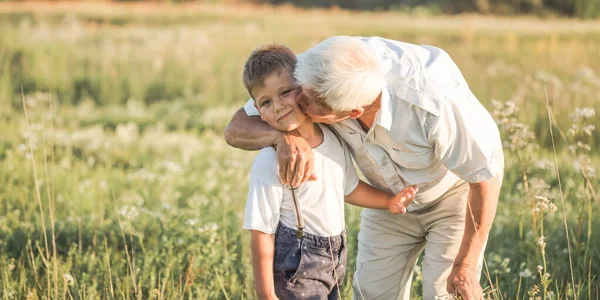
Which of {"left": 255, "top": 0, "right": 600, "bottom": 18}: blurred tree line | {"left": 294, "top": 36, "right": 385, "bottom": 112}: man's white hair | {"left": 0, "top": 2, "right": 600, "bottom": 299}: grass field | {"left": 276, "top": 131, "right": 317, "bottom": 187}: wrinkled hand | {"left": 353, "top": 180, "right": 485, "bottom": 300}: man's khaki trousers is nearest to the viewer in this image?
{"left": 294, "top": 36, "right": 385, "bottom": 112}: man's white hair

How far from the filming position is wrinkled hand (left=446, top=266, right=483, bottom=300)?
3455 mm

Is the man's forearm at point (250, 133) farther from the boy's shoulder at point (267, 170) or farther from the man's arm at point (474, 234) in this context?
the man's arm at point (474, 234)

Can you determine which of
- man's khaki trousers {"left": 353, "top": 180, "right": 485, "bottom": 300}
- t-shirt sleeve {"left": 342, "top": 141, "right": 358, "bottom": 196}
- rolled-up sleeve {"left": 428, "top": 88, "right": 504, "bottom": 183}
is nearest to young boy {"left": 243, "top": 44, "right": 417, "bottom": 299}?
t-shirt sleeve {"left": 342, "top": 141, "right": 358, "bottom": 196}

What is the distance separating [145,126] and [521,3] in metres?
28.3

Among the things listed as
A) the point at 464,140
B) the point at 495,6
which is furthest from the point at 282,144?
the point at 495,6

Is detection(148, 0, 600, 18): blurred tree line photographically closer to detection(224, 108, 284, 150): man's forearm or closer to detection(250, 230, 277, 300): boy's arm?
detection(224, 108, 284, 150): man's forearm

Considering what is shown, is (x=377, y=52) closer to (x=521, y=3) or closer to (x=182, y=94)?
(x=182, y=94)

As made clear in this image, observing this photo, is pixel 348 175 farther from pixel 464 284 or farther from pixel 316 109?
pixel 464 284

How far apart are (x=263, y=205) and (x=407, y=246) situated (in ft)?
4.07

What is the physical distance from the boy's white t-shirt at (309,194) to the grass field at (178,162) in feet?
2.71

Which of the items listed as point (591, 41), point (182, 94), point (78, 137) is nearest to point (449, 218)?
point (78, 137)

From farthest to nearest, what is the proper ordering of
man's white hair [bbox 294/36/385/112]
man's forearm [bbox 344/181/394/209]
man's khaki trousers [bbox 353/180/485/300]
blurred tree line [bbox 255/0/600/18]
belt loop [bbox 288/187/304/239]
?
blurred tree line [bbox 255/0/600/18]
man's khaki trousers [bbox 353/180/485/300]
man's forearm [bbox 344/181/394/209]
belt loop [bbox 288/187/304/239]
man's white hair [bbox 294/36/385/112]

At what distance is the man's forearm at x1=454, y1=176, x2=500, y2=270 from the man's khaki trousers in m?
0.44

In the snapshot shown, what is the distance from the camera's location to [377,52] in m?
3.57
